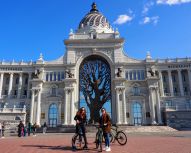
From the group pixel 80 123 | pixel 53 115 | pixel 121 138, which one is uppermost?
pixel 53 115

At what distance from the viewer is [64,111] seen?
60.5 meters

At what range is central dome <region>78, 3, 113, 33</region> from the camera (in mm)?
81594

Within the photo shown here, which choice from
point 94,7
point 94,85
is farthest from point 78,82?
point 94,7

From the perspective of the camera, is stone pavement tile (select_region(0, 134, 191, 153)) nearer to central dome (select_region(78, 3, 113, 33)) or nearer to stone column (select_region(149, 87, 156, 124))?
stone column (select_region(149, 87, 156, 124))

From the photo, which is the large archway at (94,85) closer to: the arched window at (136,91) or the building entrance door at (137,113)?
the building entrance door at (137,113)

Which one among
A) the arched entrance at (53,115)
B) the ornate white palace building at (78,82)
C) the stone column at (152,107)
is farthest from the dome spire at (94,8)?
the arched entrance at (53,115)

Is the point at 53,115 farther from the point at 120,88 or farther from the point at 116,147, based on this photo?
the point at 116,147

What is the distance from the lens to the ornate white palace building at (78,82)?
61.0m

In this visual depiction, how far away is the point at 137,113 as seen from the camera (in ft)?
203

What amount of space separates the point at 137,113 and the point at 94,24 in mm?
38806

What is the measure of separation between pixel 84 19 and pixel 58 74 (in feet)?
102

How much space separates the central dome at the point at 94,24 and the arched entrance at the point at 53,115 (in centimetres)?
3208

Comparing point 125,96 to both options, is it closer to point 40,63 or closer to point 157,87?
point 157,87

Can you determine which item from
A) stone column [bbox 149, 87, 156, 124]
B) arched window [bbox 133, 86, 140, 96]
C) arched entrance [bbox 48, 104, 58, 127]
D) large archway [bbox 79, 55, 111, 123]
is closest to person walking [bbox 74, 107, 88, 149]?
large archway [bbox 79, 55, 111, 123]
